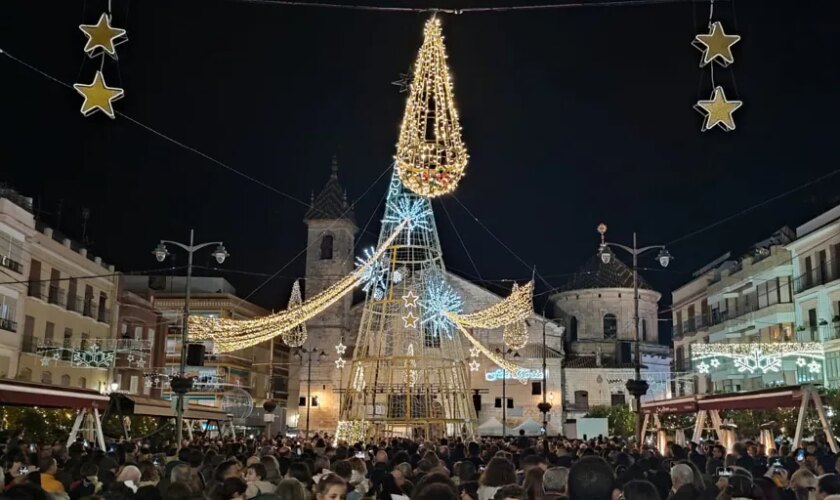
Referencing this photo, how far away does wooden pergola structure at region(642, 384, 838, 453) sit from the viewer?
1958 cm

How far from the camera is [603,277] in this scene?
73.4 m

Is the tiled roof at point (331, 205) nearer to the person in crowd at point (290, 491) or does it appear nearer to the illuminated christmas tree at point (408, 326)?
the illuminated christmas tree at point (408, 326)

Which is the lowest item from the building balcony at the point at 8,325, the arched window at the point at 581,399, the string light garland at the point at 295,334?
the arched window at the point at 581,399

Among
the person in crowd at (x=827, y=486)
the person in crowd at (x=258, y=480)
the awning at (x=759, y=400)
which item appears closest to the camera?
the person in crowd at (x=827, y=486)

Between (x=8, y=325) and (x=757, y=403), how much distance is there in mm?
29355

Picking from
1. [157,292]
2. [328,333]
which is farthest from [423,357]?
[157,292]

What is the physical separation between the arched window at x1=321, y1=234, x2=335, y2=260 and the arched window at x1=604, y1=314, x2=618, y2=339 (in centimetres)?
2322

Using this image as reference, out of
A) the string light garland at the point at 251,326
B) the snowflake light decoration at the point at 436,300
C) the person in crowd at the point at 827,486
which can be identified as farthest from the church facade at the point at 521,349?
the person in crowd at the point at 827,486

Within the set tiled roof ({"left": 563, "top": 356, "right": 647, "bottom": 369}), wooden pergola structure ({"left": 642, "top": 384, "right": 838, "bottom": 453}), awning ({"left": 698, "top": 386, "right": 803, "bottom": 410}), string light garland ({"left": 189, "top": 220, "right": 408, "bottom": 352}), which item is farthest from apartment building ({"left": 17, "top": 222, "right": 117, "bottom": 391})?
tiled roof ({"left": 563, "top": 356, "right": 647, "bottom": 369})

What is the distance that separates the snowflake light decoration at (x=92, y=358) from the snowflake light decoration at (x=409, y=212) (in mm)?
14644

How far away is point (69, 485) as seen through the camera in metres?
10.7

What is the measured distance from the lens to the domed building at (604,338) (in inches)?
2653

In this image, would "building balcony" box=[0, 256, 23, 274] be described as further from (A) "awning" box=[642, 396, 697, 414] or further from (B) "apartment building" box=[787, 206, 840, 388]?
(B) "apartment building" box=[787, 206, 840, 388]

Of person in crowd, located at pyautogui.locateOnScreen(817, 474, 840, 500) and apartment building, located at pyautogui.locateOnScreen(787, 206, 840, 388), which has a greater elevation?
apartment building, located at pyautogui.locateOnScreen(787, 206, 840, 388)
